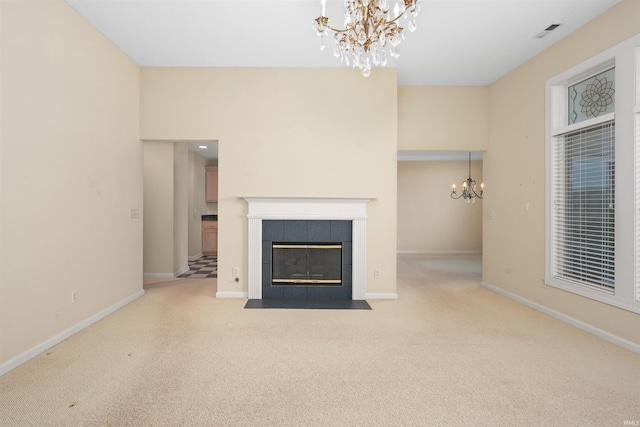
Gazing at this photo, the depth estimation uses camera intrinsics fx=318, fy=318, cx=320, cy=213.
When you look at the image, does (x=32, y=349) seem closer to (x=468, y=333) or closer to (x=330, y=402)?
(x=330, y=402)

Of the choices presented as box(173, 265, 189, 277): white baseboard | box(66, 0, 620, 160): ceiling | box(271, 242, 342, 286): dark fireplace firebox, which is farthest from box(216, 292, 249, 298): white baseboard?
box(66, 0, 620, 160): ceiling

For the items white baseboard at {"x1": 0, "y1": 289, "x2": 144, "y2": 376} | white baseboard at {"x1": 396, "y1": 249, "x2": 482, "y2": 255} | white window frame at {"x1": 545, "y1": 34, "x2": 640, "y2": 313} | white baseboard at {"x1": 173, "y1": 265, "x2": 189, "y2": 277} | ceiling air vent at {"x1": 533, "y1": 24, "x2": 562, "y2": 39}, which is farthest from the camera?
white baseboard at {"x1": 396, "y1": 249, "x2": 482, "y2": 255}

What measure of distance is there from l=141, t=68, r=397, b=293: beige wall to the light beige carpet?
56.0 inches

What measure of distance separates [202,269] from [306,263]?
2.84 metres

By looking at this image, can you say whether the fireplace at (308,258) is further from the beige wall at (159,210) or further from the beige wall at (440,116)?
the beige wall at (159,210)

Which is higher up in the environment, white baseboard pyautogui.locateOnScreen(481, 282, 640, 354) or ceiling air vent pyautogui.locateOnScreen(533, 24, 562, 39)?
ceiling air vent pyautogui.locateOnScreen(533, 24, 562, 39)

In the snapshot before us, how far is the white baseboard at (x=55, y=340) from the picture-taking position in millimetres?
2279

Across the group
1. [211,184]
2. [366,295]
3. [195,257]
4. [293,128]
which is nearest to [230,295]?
[366,295]

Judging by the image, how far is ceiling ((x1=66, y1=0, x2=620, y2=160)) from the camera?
2883 millimetres

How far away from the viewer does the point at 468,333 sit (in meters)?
3.00

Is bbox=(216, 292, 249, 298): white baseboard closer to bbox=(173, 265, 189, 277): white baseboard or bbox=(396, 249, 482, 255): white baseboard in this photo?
bbox=(173, 265, 189, 277): white baseboard

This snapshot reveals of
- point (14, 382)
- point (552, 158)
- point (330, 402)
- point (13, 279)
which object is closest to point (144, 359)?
point (14, 382)

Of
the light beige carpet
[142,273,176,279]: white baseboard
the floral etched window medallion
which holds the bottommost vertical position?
the light beige carpet

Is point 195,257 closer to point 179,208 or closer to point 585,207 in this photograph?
point 179,208
